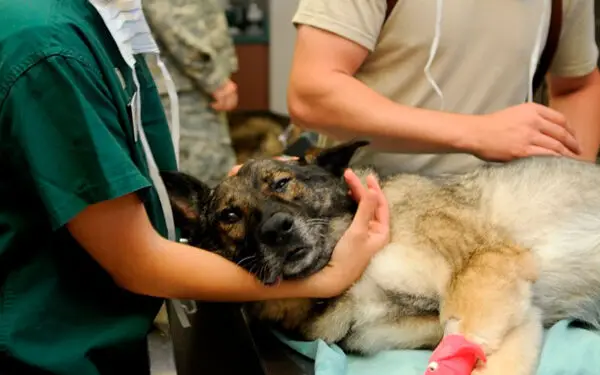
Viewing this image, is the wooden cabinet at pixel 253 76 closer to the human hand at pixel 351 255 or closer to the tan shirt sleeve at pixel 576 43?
the tan shirt sleeve at pixel 576 43

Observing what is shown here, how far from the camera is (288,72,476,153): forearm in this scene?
130 cm

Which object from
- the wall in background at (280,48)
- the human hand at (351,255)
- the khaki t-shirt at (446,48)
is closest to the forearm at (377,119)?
the khaki t-shirt at (446,48)

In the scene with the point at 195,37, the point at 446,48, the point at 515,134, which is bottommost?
the point at 195,37

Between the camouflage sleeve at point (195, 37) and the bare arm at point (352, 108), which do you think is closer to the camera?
the bare arm at point (352, 108)

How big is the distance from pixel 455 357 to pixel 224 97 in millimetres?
2122

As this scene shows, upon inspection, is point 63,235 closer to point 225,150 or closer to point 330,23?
point 330,23

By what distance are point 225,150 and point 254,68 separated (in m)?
1.91

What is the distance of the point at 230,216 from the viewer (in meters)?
1.27

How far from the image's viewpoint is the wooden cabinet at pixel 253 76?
15.6 ft

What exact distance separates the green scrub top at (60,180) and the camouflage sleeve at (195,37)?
5.37 feet

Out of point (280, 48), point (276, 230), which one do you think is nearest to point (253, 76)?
point (280, 48)

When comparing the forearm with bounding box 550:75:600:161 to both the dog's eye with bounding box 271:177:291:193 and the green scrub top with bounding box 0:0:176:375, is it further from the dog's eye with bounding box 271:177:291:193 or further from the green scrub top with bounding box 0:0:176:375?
the green scrub top with bounding box 0:0:176:375

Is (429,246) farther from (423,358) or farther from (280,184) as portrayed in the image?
(280,184)

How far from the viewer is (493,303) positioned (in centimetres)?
104
